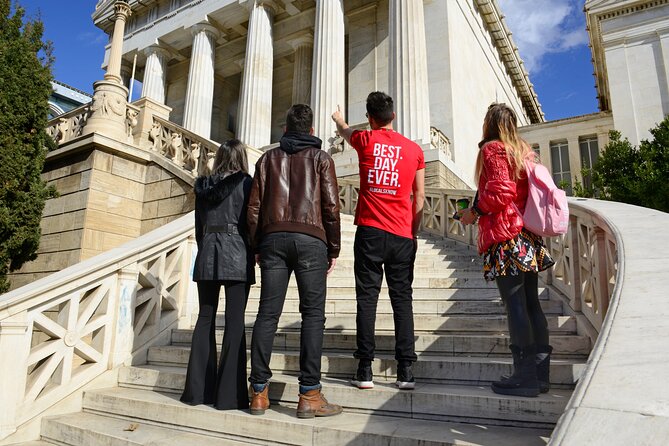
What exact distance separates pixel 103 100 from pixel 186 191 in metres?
3.36

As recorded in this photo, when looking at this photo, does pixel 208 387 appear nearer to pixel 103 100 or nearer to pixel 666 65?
pixel 103 100

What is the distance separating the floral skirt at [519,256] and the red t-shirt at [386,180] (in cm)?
63

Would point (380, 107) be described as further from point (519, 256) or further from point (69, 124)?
point (69, 124)

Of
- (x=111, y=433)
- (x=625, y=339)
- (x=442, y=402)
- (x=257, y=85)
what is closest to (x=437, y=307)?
(x=442, y=402)

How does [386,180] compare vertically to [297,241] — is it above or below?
above

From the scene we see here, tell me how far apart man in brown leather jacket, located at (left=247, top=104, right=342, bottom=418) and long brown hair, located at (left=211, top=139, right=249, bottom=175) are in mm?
342

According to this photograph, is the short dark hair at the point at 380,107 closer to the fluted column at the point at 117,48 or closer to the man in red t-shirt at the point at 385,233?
the man in red t-shirt at the point at 385,233

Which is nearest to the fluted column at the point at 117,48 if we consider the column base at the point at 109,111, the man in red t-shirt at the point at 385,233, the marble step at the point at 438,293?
the column base at the point at 109,111

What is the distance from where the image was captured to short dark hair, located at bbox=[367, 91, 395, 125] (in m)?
3.41

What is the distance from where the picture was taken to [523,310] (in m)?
2.86

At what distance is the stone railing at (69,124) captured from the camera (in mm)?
11336

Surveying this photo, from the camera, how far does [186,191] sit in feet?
29.5

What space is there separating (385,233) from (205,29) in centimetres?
2284

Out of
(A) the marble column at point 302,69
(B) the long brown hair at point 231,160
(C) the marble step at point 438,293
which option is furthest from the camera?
(A) the marble column at point 302,69
